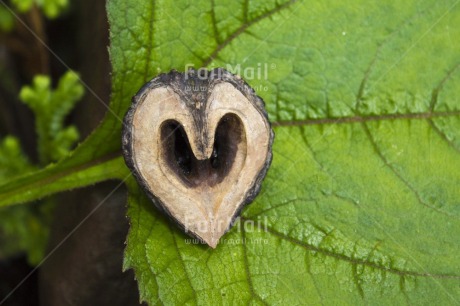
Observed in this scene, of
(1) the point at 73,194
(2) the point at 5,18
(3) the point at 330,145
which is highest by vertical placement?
(2) the point at 5,18

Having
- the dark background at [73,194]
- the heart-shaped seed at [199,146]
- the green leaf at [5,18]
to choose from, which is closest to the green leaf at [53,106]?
the dark background at [73,194]

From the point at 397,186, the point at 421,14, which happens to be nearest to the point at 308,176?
the point at 397,186

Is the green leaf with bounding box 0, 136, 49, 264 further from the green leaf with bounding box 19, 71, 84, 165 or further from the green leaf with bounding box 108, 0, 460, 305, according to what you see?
the green leaf with bounding box 108, 0, 460, 305

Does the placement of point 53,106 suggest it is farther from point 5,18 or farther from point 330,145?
point 330,145

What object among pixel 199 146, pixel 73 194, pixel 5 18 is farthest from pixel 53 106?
pixel 199 146

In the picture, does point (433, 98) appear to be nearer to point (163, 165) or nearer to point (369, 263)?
point (369, 263)

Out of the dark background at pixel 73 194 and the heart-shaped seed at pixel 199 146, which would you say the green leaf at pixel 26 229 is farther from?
the heart-shaped seed at pixel 199 146
